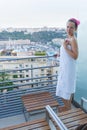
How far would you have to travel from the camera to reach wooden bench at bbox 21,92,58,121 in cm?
364

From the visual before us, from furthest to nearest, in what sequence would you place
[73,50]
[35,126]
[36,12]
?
[36,12] → [73,50] → [35,126]

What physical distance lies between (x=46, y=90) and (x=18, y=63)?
797mm

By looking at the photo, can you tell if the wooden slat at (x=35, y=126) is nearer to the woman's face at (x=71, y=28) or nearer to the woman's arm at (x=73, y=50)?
the woman's arm at (x=73, y=50)

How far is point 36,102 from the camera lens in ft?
12.6

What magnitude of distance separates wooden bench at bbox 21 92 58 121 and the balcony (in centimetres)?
12

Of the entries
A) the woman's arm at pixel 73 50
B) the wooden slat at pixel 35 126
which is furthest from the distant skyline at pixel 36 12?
the wooden slat at pixel 35 126

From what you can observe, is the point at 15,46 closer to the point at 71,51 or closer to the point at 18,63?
the point at 18,63

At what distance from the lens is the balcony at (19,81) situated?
3.92m

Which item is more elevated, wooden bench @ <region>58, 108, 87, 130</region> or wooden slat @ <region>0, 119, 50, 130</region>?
wooden bench @ <region>58, 108, 87, 130</region>

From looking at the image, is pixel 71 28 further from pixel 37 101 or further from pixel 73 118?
pixel 37 101

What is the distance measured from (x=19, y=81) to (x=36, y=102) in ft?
1.75

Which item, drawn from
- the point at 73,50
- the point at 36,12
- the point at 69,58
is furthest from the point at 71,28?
the point at 36,12

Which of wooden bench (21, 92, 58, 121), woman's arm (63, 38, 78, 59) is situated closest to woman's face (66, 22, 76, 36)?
woman's arm (63, 38, 78, 59)

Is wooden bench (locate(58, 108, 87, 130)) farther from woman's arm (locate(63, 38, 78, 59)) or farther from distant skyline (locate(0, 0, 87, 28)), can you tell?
distant skyline (locate(0, 0, 87, 28))
